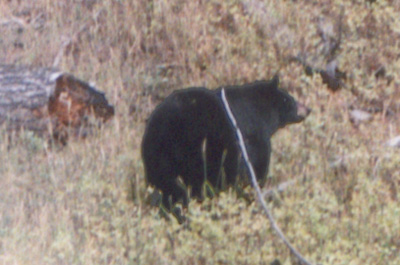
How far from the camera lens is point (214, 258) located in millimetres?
4605

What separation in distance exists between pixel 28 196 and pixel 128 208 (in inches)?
30.2

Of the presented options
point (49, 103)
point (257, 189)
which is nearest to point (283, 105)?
point (257, 189)

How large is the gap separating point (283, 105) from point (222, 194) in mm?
1159

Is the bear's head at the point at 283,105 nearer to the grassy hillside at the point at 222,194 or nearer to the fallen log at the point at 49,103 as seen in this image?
the grassy hillside at the point at 222,194

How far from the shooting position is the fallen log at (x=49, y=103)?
621 centimetres

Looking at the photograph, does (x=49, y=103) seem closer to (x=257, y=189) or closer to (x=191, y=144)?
(x=191, y=144)

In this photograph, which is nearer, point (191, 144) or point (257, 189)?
point (257, 189)

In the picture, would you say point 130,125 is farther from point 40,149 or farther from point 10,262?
point 10,262

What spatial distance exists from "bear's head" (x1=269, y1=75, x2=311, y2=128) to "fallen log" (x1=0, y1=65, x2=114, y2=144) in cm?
161

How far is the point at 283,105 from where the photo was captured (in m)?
5.70

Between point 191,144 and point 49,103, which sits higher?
point 49,103

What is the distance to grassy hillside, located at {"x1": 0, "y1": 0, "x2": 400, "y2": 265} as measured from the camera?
4.67 metres

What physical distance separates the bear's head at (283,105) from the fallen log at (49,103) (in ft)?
5.27

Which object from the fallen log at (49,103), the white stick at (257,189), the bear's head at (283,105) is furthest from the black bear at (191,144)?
the fallen log at (49,103)
